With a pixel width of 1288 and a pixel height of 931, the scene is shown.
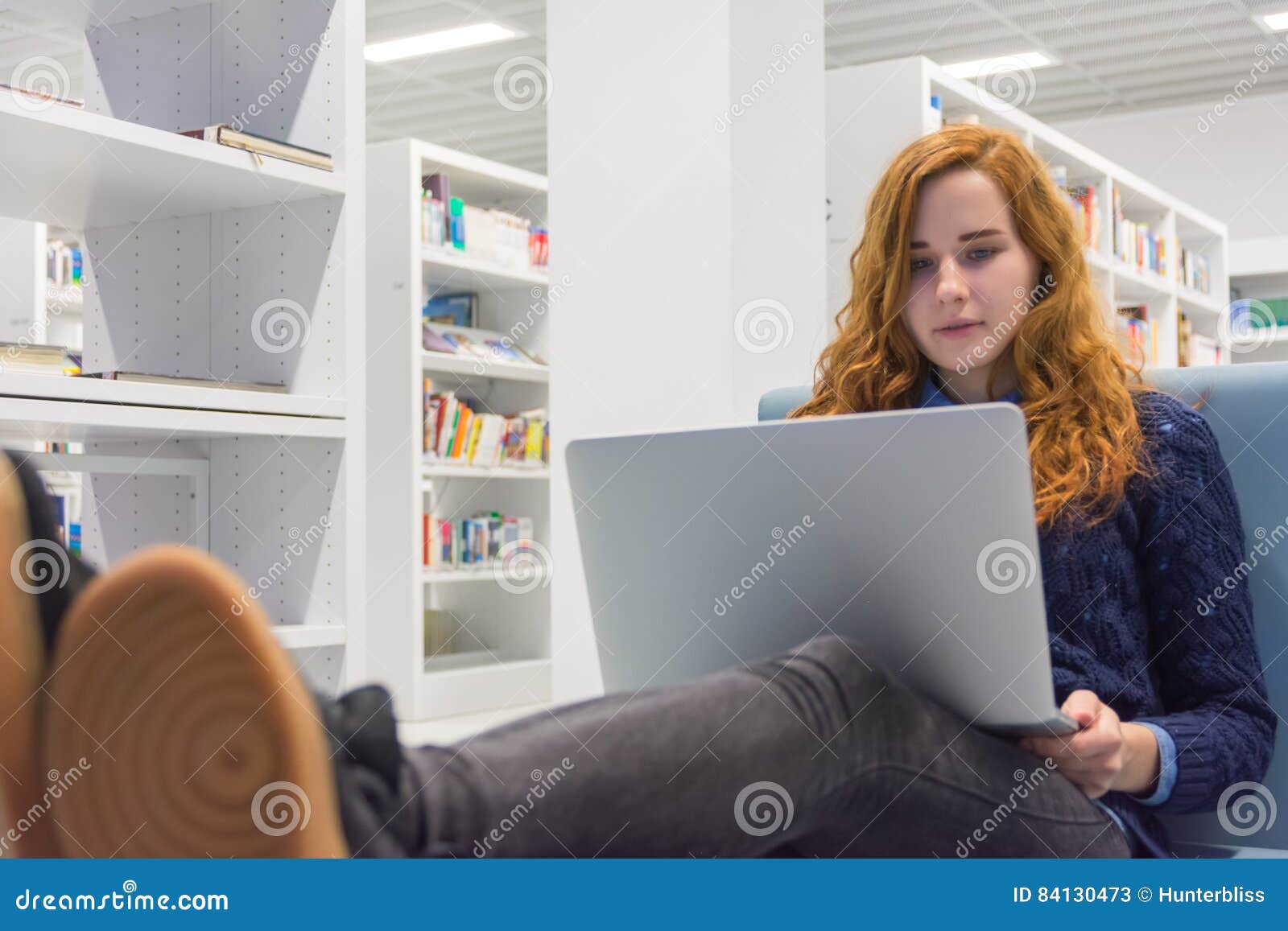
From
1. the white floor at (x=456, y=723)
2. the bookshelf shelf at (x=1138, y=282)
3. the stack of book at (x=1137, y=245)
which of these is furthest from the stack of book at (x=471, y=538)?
the stack of book at (x=1137, y=245)

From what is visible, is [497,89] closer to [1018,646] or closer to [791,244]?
[791,244]

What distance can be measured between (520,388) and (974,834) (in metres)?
4.22

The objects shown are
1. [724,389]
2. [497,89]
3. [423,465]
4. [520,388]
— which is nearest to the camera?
[724,389]

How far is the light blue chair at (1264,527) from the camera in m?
1.24

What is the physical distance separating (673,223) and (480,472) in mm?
2256

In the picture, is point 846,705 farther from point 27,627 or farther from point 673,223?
point 673,223

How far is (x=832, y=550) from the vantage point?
96cm

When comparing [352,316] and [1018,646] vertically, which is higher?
[352,316]

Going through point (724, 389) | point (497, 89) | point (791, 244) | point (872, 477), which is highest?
point (497, 89)

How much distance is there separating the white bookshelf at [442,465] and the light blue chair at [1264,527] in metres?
3.43

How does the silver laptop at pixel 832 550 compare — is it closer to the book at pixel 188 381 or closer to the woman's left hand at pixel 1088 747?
the woman's left hand at pixel 1088 747

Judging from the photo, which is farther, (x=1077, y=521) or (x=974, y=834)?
(x=1077, y=521)

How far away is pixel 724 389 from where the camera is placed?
2.62 meters

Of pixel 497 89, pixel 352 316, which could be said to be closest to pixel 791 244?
pixel 352 316
